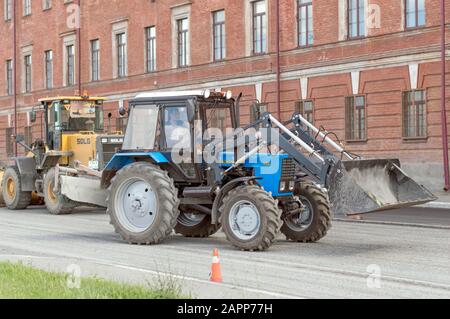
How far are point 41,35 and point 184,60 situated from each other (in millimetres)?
13538

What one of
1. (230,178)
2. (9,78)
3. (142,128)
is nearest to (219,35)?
(9,78)

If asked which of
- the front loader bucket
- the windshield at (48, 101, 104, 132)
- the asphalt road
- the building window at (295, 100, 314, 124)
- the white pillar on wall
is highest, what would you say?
the white pillar on wall

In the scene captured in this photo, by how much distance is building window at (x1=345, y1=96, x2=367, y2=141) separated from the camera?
96.4 ft

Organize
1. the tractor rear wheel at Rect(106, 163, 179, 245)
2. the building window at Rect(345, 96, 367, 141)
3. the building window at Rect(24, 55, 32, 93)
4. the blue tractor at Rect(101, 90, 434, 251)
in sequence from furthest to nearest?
the building window at Rect(24, 55, 32, 93) < the building window at Rect(345, 96, 367, 141) < the tractor rear wheel at Rect(106, 163, 179, 245) < the blue tractor at Rect(101, 90, 434, 251)

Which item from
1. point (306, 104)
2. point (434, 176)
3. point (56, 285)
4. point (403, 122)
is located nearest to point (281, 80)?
point (306, 104)

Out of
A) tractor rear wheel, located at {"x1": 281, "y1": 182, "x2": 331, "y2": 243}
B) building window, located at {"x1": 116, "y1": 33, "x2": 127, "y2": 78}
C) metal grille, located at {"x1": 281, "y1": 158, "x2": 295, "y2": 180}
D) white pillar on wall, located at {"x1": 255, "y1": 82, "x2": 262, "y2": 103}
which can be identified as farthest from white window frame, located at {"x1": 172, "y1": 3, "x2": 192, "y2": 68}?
metal grille, located at {"x1": 281, "y1": 158, "x2": 295, "y2": 180}

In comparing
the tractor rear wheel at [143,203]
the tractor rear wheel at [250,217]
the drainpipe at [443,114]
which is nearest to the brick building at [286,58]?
the drainpipe at [443,114]

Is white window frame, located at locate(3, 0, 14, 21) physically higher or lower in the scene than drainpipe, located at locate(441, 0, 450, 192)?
higher

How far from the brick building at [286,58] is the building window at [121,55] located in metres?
0.06

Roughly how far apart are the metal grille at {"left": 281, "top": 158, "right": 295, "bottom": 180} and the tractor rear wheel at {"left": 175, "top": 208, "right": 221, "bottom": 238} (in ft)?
6.24

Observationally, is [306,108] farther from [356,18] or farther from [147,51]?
[147,51]

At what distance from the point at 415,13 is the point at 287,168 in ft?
53.4

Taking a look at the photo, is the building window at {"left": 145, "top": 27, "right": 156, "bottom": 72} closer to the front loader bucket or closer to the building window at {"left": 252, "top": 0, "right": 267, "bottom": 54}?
the building window at {"left": 252, "top": 0, "right": 267, "bottom": 54}
